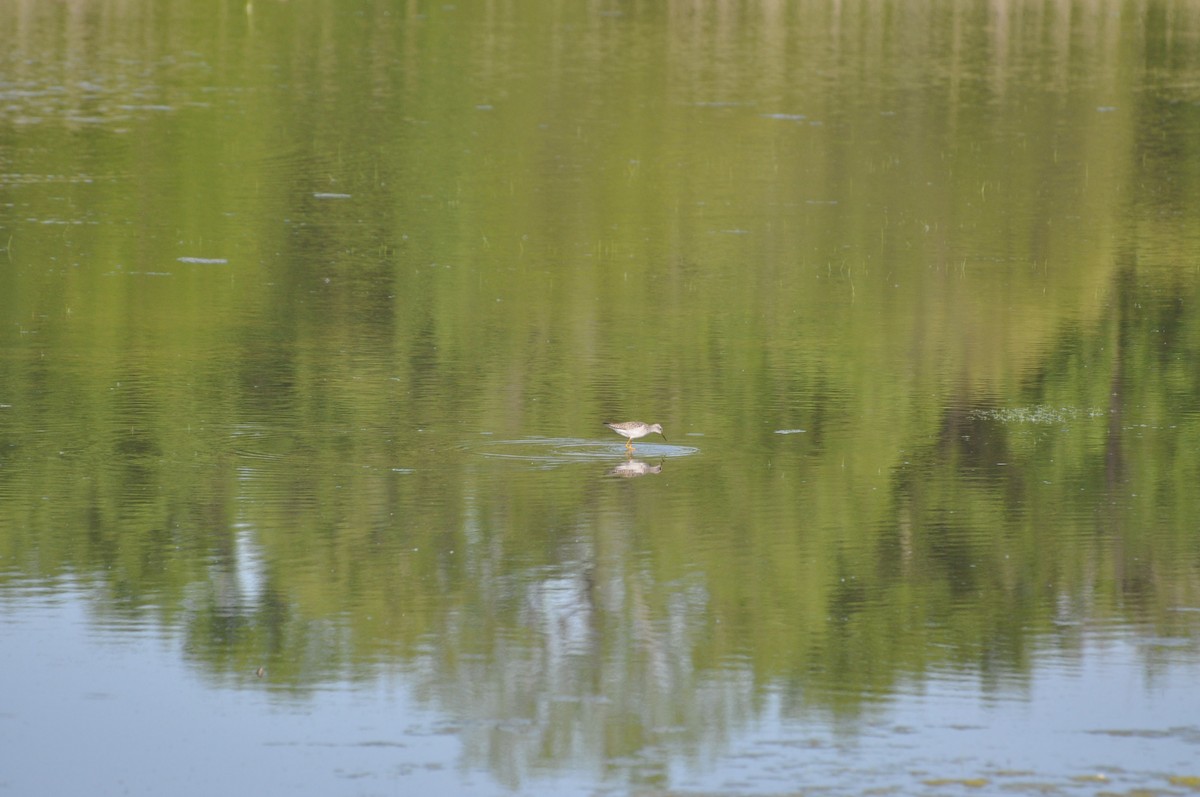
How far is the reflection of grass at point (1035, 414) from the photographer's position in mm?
16594

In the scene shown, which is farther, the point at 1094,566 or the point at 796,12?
the point at 796,12

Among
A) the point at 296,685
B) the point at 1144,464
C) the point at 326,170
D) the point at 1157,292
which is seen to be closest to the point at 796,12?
the point at 326,170

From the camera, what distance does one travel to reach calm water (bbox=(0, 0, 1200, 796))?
33.1 feet

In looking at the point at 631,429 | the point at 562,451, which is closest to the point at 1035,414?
the point at 631,429

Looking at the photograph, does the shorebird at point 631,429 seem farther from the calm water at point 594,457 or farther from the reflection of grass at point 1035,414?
the reflection of grass at point 1035,414

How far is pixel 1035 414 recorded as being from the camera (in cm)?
1688

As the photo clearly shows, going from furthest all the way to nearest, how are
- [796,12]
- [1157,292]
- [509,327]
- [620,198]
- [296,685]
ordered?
1. [796,12]
2. [620,198]
3. [1157,292]
4. [509,327]
5. [296,685]

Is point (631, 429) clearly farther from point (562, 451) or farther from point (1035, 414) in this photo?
point (1035, 414)

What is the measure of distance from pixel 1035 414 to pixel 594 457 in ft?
13.1

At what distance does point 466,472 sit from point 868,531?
2902mm

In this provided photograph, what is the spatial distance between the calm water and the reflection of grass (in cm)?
6

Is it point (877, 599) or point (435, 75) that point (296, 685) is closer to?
point (877, 599)

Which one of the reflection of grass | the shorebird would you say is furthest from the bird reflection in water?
the reflection of grass

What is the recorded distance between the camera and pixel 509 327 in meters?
20.0
